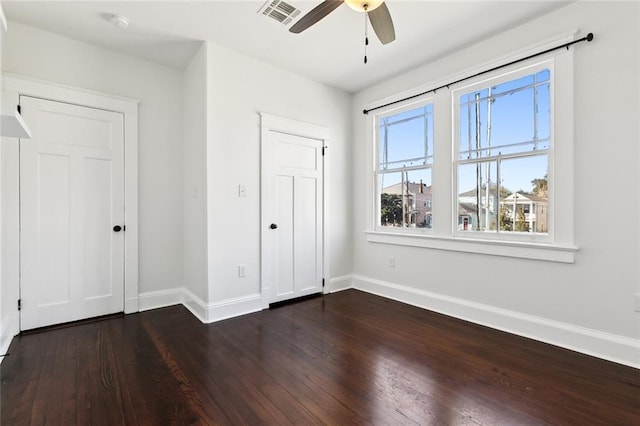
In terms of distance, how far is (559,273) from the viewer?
8.56 ft

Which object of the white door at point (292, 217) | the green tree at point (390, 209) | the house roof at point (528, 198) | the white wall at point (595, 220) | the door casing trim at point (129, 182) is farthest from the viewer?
the green tree at point (390, 209)

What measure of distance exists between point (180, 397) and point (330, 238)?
8.80 ft

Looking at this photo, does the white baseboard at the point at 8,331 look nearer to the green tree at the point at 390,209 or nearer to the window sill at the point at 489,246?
the window sill at the point at 489,246

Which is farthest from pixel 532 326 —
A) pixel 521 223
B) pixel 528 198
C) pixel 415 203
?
pixel 415 203

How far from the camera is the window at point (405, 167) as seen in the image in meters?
3.67

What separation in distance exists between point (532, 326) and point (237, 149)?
3340mm

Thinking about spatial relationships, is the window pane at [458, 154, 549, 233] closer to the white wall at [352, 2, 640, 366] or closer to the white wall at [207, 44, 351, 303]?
the white wall at [352, 2, 640, 366]

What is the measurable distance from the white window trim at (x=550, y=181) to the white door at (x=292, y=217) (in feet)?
3.39

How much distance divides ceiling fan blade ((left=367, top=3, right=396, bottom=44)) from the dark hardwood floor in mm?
2475

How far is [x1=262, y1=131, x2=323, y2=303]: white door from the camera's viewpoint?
362 cm

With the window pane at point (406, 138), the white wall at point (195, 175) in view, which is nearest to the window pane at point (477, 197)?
the window pane at point (406, 138)

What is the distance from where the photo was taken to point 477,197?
126 inches

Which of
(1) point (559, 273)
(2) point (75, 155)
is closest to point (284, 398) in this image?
(1) point (559, 273)

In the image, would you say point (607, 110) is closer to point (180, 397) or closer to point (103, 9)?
point (180, 397)
